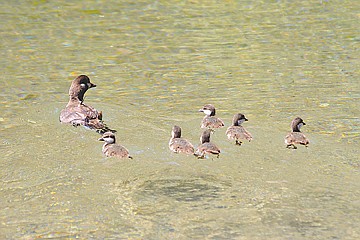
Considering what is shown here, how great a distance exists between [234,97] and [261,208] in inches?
158

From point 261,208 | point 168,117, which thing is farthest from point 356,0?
point 261,208

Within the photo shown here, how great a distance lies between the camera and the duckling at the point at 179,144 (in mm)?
8508

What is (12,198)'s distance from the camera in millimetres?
7500

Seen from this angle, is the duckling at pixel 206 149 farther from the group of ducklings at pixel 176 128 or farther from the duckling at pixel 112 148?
the duckling at pixel 112 148

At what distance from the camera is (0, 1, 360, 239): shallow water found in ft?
23.0

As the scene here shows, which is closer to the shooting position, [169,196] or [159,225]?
[159,225]

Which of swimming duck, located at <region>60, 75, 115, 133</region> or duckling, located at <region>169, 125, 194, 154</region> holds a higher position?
duckling, located at <region>169, 125, 194, 154</region>

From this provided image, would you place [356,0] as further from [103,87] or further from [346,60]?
[103,87]

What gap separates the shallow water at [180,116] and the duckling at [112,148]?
0.32 ft

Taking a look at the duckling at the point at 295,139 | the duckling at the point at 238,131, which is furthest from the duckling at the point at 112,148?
the duckling at the point at 295,139

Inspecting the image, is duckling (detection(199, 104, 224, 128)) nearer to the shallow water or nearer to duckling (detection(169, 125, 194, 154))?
the shallow water

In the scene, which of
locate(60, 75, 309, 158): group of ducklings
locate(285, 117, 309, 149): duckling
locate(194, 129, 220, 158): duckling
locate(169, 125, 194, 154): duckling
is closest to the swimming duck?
locate(60, 75, 309, 158): group of ducklings

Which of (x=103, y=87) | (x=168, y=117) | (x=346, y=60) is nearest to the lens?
(x=168, y=117)

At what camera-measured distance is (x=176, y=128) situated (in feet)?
29.4
